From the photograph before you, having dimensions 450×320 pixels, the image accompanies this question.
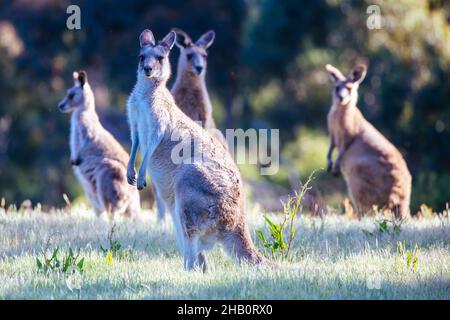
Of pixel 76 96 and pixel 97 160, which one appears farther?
pixel 76 96

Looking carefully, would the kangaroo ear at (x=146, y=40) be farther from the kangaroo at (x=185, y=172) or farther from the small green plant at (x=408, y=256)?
the small green plant at (x=408, y=256)

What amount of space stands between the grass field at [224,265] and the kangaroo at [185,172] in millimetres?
271

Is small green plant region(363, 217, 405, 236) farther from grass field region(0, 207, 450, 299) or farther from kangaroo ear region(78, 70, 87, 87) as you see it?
kangaroo ear region(78, 70, 87, 87)

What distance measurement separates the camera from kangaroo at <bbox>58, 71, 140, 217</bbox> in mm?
11008

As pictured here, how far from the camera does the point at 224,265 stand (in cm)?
778

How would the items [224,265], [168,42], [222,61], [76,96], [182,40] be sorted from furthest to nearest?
[222,61]
[76,96]
[182,40]
[168,42]
[224,265]

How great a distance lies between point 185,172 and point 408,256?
2.02 m

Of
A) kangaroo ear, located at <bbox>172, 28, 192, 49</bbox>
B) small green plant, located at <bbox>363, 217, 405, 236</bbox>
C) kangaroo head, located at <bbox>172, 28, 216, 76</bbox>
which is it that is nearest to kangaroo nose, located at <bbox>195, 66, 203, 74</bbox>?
kangaroo head, located at <bbox>172, 28, 216, 76</bbox>

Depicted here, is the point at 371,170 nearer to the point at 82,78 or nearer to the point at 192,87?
the point at 192,87

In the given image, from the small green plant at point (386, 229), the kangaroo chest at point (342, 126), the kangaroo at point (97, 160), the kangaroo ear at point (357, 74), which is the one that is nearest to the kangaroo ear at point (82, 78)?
the kangaroo at point (97, 160)

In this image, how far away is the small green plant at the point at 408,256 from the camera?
24.2 feet

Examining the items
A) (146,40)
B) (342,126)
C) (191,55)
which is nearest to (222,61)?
(342,126)

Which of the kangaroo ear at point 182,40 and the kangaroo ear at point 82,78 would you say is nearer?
the kangaroo ear at point 182,40
